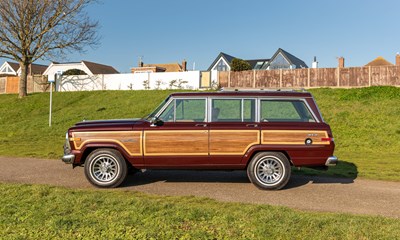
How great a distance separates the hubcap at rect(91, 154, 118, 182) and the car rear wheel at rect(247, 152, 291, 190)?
2651mm

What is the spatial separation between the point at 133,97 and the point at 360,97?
16128 millimetres

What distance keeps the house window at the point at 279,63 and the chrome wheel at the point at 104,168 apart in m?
53.4

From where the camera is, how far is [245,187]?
7.05 meters

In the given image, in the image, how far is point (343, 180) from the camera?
7844 mm

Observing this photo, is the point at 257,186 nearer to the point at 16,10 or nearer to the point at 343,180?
the point at 343,180

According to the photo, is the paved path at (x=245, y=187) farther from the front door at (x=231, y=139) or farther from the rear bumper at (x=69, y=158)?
the front door at (x=231, y=139)

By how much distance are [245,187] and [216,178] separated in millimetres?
1087

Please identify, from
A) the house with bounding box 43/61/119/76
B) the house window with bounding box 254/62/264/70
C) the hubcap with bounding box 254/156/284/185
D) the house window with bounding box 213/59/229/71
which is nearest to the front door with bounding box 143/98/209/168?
the hubcap with bounding box 254/156/284/185

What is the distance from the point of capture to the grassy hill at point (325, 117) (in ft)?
36.5

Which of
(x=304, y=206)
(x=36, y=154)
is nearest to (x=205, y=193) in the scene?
(x=304, y=206)

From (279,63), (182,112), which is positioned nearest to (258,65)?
(279,63)

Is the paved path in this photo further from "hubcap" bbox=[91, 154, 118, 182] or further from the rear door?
the rear door

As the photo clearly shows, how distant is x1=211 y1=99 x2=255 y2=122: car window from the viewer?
697 centimetres

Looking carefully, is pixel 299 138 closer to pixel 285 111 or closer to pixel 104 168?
pixel 285 111
